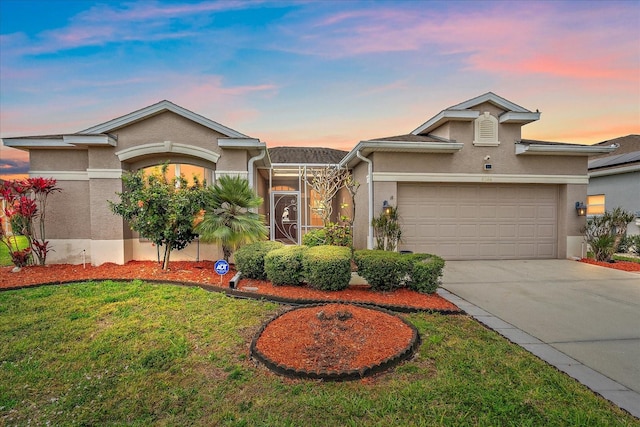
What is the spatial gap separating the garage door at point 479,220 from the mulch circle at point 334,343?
5796 millimetres

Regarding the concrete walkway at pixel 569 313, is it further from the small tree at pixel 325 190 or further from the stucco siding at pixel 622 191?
the stucco siding at pixel 622 191

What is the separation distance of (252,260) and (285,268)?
92 cm

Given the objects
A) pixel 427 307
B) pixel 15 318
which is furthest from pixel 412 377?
pixel 15 318

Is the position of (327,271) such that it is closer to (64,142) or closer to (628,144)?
(64,142)

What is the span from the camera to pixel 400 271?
5.83 meters

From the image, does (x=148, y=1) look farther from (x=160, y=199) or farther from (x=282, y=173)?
(x=282, y=173)

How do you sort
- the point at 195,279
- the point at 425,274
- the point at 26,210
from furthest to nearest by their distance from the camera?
1. the point at 26,210
2. the point at 195,279
3. the point at 425,274

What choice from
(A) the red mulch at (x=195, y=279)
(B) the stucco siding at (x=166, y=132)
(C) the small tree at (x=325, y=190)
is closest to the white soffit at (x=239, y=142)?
(B) the stucco siding at (x=166, y=132)

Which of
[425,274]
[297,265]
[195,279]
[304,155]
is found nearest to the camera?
[425,274]

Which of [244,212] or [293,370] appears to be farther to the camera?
Answer: [244,212]

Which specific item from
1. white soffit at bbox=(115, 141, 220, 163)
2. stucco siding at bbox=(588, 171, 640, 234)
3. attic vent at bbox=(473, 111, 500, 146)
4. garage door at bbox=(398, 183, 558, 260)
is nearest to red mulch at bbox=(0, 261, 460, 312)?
white soffit at bbox=(115, 141, 220, 163)

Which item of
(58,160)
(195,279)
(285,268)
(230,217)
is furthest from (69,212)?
(285,268)

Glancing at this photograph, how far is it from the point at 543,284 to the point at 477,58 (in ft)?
25.2

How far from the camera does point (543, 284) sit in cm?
685
